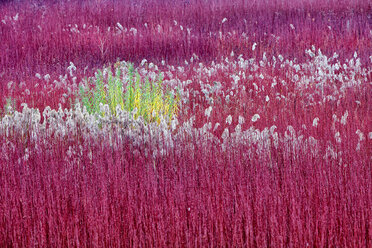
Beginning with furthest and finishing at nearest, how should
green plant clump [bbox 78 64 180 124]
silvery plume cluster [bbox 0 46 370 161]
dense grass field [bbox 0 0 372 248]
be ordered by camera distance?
1. green plant clump [bbox 78 64 180 124]
2. silvery plume cluster [bbox 0 46 370 161]
3. dense grass field [bbox 0 0 372 248]

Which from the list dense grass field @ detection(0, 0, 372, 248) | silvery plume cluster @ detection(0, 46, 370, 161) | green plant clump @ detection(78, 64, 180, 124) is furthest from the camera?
green plant clump @ detection(78, 64, 180, 124)

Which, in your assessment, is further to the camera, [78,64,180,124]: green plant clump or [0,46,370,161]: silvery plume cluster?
[78,64,180,124]: green plant clump

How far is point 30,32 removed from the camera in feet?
38.1

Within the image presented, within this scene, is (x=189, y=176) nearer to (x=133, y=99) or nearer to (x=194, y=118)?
(x=194, y=118)

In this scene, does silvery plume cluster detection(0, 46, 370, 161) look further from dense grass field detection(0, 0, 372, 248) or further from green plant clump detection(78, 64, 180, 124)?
green plant clump detection(78, 64, 180, 124)

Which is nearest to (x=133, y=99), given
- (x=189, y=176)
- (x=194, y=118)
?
(x=194, y=118)

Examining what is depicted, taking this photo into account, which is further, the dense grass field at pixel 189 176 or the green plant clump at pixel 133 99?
the green plant clump at pixel 133 99

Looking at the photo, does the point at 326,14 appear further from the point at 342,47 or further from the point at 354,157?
the point at 354,157

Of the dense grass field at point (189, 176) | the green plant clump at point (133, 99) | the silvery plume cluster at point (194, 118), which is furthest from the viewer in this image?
the green plant clump at point (133, 99)

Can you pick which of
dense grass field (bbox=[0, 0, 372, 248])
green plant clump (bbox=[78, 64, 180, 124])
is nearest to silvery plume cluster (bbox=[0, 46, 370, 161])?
dense grass field (bbox=[0, 0, 372, 248])

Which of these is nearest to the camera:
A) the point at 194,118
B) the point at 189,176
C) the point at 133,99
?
the point at 189,176

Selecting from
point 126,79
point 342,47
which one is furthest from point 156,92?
point 342,47

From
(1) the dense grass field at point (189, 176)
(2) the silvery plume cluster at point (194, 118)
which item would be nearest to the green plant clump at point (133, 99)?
(1) the dense grass field at point (189, 176)

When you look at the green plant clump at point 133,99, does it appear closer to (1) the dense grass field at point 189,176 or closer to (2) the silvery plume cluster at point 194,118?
(1) the dense grass field at point 189,176
